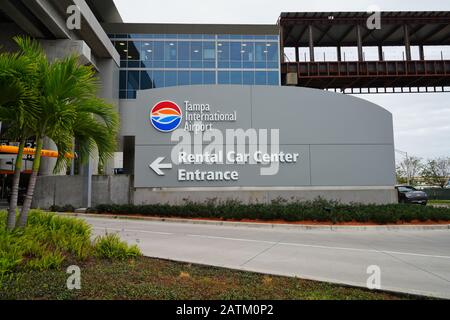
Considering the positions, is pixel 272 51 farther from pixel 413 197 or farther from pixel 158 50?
pixel 413 197

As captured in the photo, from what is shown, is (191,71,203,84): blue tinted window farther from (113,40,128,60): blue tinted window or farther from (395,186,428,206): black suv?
(395,186,428,206): black suv

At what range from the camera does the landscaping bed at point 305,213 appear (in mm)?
13953

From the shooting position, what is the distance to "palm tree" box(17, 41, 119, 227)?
6.92 metres

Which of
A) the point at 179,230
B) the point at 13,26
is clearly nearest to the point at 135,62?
the point at 13,26

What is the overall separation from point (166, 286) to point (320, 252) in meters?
4.84

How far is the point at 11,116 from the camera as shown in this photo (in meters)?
7.18

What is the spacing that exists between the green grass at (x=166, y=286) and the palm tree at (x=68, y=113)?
2.84 metres

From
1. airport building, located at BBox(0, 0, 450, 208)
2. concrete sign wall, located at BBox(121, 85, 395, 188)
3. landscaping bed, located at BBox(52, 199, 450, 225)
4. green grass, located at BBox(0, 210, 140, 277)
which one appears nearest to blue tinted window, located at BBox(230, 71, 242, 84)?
airport building, located at BBox(0, 0, 450, 208)

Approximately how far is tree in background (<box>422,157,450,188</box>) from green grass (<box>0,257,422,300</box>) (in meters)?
63.5

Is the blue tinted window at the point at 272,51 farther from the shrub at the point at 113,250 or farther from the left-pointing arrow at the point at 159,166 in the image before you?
the shrub at the point at 113,250

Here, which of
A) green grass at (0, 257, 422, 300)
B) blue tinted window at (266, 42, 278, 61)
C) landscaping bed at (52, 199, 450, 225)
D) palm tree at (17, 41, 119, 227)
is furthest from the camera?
blue tinted window at (266, 42, 278, 61)

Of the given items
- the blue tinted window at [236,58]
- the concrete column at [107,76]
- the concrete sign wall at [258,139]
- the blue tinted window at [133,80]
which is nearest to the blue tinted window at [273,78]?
the blue tinted window at [236,58]
